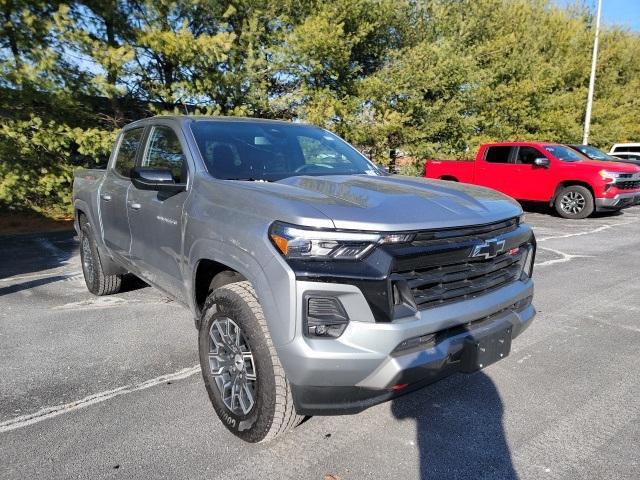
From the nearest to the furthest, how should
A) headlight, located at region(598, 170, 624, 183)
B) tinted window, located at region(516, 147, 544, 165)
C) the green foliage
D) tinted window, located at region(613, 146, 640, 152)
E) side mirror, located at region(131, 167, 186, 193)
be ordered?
1. side mirror, located at region(131, 167, 186, 193)
2. the green foliage
3. headlight, located at region(598, 170, 624, 183)
4. tinted window, located at region(516, 147, 544, 165)
5. tinted window, located at region(613, 146, 640, 152)

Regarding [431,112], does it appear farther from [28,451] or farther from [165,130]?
[28,451]

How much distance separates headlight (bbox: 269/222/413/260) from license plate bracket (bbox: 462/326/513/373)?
699 mm

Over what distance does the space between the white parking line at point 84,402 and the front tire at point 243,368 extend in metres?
0.61

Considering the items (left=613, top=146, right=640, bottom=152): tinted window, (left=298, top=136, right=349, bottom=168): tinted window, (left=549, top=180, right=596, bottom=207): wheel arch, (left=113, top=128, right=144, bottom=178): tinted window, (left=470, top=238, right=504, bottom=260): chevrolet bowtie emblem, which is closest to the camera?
(left=470, top=238, right=504, bottom=260): chevrolet bowtie emblem

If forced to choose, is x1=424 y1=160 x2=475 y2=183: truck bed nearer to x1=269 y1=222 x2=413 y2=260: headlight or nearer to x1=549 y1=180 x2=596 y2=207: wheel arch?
x1=549 y1=180 x2=596 y2=207: wheel arch

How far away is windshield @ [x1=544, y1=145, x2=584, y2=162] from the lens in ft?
39.1

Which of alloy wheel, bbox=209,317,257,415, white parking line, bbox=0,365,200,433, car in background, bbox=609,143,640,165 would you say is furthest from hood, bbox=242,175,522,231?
car in background, bbox=609,143,640,165

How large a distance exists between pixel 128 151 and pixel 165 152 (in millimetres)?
890

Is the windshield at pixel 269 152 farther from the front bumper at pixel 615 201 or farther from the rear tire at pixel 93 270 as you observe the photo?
the front bumper at pixel 615 201

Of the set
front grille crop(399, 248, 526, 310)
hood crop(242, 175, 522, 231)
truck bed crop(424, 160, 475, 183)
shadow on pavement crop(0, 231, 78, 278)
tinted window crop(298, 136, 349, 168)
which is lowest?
shadow on pavement crop(0, 231, 78, 278)

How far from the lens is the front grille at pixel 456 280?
7.47ft

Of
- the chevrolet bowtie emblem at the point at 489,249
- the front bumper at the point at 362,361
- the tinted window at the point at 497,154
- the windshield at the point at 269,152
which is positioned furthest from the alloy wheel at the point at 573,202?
the front bumper at the point at 362,361

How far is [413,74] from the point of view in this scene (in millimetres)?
15531

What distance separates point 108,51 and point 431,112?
10.5 m
